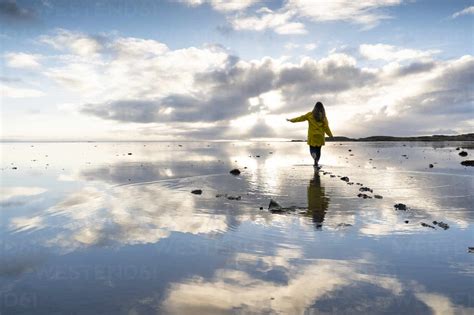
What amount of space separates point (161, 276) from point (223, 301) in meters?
1.28

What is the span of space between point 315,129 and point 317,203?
13.5 meters

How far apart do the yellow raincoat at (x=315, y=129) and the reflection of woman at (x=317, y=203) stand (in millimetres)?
8755

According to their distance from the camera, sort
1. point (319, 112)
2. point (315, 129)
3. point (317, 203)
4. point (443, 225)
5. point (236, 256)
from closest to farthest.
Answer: point (236, 256)
point (443, 225)
point (317, 203)
point (319, 112)
point (315, 129)

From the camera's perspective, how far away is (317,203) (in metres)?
11.5

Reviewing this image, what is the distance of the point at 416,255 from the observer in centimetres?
636

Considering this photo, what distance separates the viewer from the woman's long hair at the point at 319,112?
24.2 m

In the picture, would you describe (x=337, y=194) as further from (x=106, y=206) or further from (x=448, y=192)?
(x=106, y=206)

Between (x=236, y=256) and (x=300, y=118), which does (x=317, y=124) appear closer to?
(x=300, y=118)
